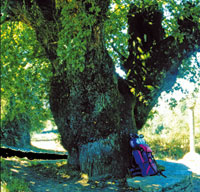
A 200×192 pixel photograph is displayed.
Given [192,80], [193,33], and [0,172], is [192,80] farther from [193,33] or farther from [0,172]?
[0,172]

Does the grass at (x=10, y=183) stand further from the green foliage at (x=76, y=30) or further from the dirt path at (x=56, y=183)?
the green foliage at (x=76, y=30)

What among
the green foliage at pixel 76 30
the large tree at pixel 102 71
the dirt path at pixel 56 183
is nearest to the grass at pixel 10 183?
the dirt path at pixel 56 183

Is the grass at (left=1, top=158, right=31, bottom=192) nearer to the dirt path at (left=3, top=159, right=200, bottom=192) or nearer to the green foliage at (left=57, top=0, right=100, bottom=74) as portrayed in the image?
the dirt path at (left=3, top=159, right=200, bottom=192)

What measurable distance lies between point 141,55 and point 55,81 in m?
2.61

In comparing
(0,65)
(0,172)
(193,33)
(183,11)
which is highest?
(183,11)

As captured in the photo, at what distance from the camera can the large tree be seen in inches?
243

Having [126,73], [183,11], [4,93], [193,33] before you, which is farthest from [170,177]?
[4,93]

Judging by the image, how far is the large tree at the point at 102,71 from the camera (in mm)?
6176

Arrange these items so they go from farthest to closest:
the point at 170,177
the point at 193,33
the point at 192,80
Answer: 1. the point at 192,80
2. the point at 193,33
3. the point at 170,177

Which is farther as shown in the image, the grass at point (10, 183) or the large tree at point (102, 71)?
the large tree at point (102, 71)

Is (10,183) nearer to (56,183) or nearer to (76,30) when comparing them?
(56,183)

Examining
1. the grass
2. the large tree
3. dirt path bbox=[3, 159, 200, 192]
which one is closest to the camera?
the grass

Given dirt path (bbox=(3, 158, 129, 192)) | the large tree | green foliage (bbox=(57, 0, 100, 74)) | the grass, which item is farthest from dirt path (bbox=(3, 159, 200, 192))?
green foliage (bbox=(57, 0, 100, 74))

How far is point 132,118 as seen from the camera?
6953 millimetres
